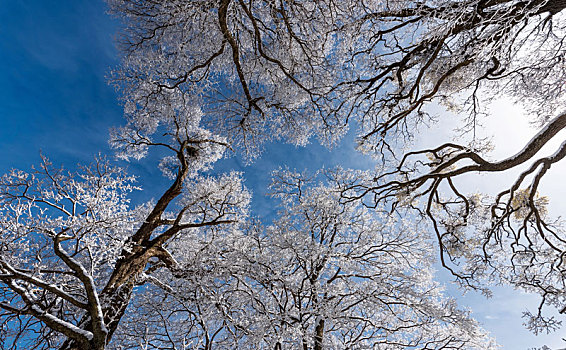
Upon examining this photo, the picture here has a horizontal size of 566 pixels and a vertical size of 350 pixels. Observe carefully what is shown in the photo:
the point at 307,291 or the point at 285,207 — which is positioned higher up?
the point at 285,207

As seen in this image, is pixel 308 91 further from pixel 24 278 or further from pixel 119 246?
pixel 24 278

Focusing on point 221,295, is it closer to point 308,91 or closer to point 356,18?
point 308,91

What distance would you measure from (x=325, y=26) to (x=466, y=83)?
8.70 ft

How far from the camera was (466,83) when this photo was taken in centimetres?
456

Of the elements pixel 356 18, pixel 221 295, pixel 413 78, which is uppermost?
pixel 356 18

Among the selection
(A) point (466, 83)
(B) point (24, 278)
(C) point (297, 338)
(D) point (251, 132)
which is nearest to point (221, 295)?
(C) point (297, 338)

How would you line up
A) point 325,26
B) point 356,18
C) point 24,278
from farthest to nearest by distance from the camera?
point 325,26 < point 356,18 < point 24,278

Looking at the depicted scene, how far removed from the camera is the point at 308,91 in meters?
5.62

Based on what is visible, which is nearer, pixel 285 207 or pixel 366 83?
pixel 366 83

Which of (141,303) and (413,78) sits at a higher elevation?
(413,78)

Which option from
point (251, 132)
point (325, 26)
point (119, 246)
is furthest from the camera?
point (251, 132)

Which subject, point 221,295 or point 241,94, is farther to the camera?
point 241,94

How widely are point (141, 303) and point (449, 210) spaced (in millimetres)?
7234

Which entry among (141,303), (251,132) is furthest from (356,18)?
(141,303)
